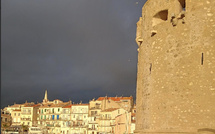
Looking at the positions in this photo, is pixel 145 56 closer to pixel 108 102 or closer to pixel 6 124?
pixel 108 102

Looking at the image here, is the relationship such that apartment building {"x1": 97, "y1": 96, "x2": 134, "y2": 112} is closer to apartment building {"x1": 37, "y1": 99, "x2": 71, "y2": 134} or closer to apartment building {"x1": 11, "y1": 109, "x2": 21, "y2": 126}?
apartment building {"x1": 37, "y1": 99, "x2": 71, "y2": 134}

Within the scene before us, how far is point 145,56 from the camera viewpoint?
13.6 metres

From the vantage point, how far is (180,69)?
11.2m

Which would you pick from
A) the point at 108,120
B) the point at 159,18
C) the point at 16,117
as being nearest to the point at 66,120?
the point at 108,120

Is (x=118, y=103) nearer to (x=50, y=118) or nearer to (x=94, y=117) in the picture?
(x=94, y=117)

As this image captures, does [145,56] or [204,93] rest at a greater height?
[145,56]

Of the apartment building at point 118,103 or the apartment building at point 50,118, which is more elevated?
the apartment building at point 118,103

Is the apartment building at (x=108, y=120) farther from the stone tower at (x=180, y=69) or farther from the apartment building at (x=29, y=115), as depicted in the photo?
the stone tower at (x=180, y=69)

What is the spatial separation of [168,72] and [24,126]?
6965 cm

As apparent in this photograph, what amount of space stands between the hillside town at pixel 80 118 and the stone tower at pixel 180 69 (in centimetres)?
4762

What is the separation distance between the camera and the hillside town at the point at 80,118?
62.5m

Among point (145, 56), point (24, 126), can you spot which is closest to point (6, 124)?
point (24, 126)

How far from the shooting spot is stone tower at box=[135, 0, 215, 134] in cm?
1046

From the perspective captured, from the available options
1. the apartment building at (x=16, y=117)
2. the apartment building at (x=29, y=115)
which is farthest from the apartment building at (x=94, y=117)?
the apartment building at (x=16, y=117)
